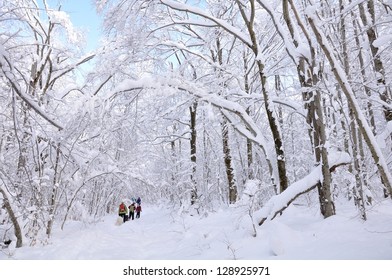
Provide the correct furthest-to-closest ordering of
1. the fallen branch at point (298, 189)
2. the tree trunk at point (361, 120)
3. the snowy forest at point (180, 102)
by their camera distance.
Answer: the fallen branch at point (298, 189), the snowy forest at point (180, 102), the tree trunk at point (361, 120)

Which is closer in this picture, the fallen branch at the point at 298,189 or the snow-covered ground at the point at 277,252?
the snow-covered ground at the point at 277,252

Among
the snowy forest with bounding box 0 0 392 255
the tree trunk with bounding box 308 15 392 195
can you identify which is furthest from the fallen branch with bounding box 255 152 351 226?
the tree trunk with bounding box 308 15 392 195

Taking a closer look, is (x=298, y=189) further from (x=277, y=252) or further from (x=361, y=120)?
(x=361, y=120)

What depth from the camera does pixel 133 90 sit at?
6.68 metres

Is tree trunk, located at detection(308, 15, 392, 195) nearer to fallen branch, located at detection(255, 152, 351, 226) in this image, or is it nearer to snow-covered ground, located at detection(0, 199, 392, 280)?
snow-covered ground, located at detection(0, 199, 392, 280)

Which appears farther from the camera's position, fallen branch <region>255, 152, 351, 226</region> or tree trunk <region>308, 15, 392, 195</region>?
fallen branch <region>255, 152, 351, 226</region>

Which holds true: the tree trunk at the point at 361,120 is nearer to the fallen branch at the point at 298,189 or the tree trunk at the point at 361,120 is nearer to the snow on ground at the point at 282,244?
the snow on ground at the point at 282,244

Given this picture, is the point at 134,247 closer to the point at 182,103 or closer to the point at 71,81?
the point at 182,103

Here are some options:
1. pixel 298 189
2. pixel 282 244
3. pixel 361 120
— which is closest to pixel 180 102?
pixel 298 189

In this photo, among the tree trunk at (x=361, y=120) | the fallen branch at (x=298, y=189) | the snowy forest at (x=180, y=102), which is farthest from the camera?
the fallen branch at (x=298, y=189)

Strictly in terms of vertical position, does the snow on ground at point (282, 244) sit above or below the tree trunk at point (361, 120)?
below

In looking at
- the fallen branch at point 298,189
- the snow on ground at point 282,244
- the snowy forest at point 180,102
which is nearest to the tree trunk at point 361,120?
the snowy forest at point 180,102

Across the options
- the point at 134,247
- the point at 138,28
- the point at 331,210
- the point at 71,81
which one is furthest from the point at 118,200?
the point at 331,210
